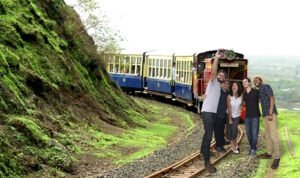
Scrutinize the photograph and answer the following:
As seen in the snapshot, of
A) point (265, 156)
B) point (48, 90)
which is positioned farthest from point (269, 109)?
point (48, 90)

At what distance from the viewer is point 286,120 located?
28938 mm

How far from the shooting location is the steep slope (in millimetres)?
13391

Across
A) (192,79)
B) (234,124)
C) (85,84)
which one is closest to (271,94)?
(234,124)

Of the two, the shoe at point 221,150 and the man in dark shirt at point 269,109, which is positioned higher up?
the man in dark shirt at point 269,109

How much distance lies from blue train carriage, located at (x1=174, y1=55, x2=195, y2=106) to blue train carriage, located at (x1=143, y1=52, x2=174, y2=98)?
132 cm

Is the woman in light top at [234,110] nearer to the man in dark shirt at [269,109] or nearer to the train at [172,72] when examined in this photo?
the man in dark shirt at [269,109]

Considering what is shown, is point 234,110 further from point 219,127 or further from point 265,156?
point 265,156

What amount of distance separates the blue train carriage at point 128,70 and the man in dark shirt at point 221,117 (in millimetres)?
25050

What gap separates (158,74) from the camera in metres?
38.0

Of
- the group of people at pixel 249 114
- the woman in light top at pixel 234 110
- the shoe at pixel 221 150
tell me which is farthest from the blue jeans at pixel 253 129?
the shoe at pixel 221 150

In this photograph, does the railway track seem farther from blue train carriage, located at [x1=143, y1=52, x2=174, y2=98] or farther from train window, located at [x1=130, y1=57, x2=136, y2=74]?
train window, located at [x1=130, y1=57, x2=136, y2=74]

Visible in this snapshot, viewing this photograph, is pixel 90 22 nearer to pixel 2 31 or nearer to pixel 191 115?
pixel 191 115

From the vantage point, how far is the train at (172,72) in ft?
83.6

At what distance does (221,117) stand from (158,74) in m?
23.2
